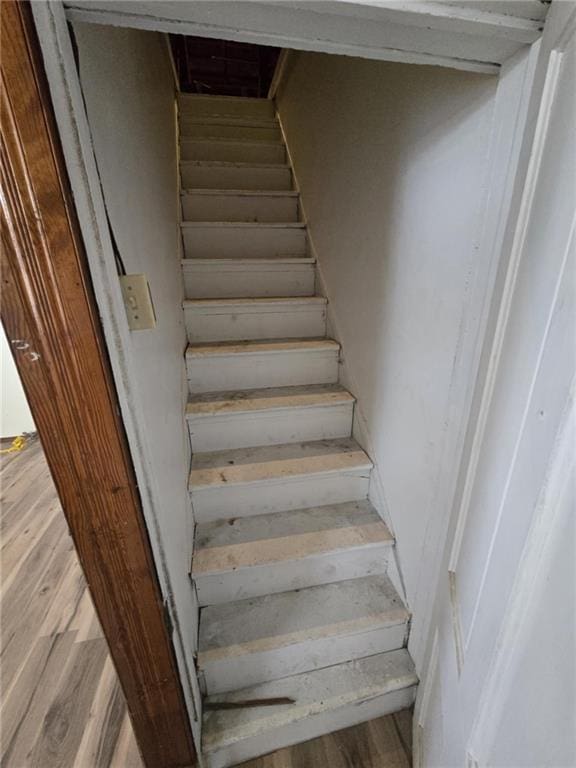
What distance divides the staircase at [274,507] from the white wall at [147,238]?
0.15 m

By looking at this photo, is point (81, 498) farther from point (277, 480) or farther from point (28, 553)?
point (28, 553)

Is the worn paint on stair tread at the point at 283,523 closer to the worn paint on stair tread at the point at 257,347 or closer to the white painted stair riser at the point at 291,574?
the white painted stair riser at the point at 291,574

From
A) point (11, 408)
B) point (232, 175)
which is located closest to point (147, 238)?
point (232, 175)

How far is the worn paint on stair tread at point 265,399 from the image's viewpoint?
4.65ft

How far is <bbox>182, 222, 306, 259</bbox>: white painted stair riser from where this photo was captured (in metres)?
1.87

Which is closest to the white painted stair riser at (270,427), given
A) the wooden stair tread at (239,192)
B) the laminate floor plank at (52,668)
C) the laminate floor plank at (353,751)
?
the laminate floor plank at (52,668)

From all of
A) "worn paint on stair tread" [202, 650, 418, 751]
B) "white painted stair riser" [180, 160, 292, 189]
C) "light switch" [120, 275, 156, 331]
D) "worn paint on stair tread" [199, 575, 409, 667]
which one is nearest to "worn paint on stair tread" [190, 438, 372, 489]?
"worn paint on stair tread" [199, 575, 409, 667]

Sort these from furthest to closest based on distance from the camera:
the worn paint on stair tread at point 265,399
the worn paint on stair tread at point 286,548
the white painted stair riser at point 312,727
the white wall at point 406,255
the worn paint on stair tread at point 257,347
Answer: the worn paint on stair tread at point 257,347 < the worn paint on stair tread at point 265,399 < the worn paint on stair tread at point 286,548 < the white painted stair riser at point 312,727 < the white wall at point 406,255

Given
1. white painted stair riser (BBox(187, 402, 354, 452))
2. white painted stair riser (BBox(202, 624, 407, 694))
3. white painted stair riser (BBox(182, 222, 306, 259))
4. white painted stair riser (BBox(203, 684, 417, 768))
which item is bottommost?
white painted stair riser (BBox(203, 684, 417, 768))

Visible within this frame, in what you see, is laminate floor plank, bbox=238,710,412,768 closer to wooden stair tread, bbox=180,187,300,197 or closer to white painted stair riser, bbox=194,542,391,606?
white painted stair riser, bbox=194,542,391,606

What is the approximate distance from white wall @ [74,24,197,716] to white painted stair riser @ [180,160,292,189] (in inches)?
31.4

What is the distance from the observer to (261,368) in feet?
5.22

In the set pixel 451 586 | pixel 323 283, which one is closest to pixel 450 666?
pixel 451 586

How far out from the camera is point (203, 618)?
114 cm
